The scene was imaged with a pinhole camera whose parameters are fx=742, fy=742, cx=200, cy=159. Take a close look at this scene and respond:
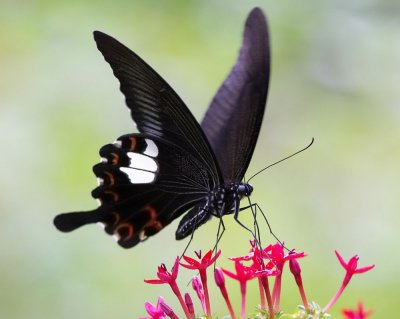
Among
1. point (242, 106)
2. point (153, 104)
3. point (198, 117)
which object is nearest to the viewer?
point (153, 104)

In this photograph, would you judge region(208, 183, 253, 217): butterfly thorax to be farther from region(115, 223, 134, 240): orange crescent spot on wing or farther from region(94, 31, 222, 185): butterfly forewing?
region(115, 223, 134, 240): orange crescent spot on wing

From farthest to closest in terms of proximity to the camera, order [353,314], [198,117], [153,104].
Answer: [198,117] < [153,104] < [353,314]

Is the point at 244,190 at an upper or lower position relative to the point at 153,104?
lower

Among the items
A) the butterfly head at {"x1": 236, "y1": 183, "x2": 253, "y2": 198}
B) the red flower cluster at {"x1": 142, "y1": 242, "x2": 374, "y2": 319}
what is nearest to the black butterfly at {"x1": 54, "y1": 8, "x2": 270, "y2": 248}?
the butterfly head at {"x1": 236, "y1": 183, "x2": 253, "y2": 198}

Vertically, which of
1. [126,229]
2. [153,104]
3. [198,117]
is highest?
[198,117]

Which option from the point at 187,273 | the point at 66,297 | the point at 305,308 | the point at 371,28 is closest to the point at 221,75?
the point at 371,28

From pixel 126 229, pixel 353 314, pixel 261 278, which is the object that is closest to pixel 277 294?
pixel 261 278

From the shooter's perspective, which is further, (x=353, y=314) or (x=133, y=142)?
(x=133, y=142)

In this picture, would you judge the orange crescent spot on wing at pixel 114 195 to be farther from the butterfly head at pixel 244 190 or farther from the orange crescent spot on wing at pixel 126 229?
the butterfly head at pixel 244 190

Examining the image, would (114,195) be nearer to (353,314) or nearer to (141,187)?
(141,187)
